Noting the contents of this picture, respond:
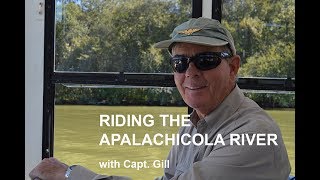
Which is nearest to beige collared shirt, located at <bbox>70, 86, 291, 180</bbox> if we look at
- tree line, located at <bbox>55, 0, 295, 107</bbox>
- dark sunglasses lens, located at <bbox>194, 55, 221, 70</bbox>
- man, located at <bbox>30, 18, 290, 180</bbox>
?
man, located at <bbox>30, 18, 290, 180</bbox>

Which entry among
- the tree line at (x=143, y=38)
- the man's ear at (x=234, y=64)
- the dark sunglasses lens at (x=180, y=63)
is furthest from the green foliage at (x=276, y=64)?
the dark sunglasses lens at (x=180, y=63)

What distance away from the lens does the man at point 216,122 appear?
4.45 feet

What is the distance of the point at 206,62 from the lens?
1529 mm

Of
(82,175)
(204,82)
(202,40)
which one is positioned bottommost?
(82,175)

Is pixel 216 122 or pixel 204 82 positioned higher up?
pixel 204 82

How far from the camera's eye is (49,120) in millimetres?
2209

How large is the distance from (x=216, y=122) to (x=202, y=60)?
0.66 ft

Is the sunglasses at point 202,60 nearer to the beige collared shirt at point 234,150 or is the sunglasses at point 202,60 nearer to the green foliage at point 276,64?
the beige collared shirt at point 234,150

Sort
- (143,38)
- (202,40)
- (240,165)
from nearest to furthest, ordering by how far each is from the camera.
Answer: (240,165) < (202,40) < (143,38)

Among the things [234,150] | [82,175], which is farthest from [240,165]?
[82,175]

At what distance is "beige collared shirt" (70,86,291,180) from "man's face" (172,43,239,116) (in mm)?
30

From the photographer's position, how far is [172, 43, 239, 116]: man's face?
1.55m

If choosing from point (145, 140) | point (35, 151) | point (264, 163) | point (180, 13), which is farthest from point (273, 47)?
point (35, 151)

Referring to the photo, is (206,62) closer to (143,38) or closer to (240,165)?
(240,165)
